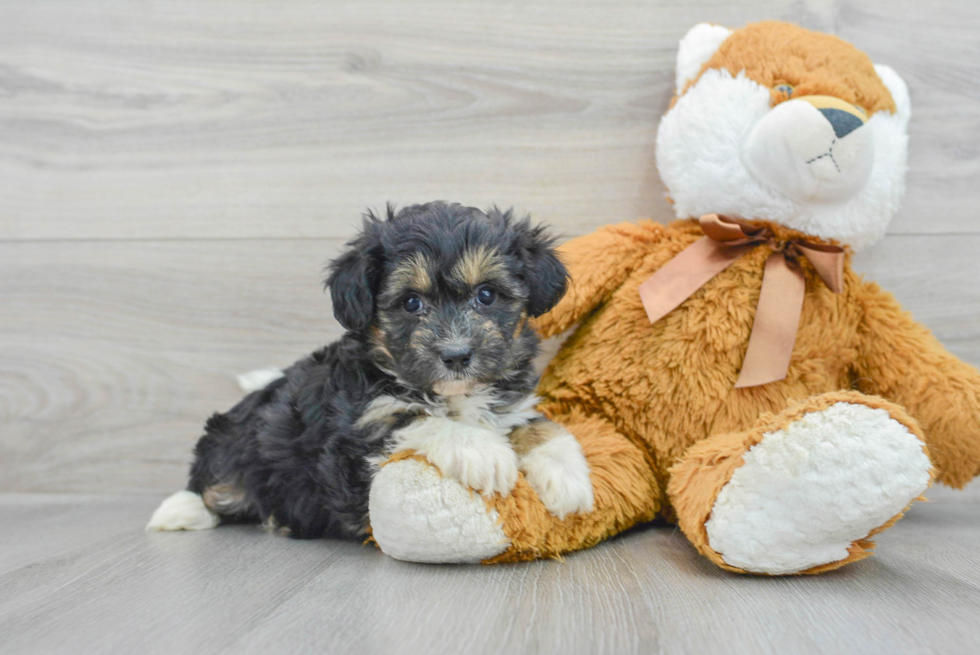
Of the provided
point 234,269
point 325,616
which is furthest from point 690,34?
point 325,616

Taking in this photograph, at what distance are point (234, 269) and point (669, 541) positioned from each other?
5.22ft

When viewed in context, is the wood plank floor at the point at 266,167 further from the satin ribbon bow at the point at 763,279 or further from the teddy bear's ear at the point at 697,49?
the satin ribbon bow at the point at 763,279

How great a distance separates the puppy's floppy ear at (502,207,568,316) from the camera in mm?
1629

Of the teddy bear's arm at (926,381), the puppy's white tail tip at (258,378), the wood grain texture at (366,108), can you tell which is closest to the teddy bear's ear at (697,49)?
the wood grain texture at (366,108)

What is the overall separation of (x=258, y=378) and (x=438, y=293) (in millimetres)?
842

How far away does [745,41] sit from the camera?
73.1 inches

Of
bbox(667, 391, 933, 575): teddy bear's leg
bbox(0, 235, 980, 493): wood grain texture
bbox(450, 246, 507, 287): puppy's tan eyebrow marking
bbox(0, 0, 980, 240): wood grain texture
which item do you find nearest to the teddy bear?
bbox(667, 391, 933, 575): teddy bear's leg

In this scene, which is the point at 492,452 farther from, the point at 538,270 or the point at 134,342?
the point at 134,342

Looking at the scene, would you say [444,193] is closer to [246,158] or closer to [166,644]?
[246,158]

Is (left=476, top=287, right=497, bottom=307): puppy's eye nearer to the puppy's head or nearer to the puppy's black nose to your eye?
the puppy's head

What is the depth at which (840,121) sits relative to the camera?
1.66 meters

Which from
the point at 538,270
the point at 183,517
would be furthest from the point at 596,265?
the point at 183,517

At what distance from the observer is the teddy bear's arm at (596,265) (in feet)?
6.16

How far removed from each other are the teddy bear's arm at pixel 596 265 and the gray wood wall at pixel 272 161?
0.29 m
